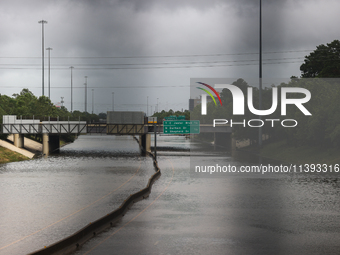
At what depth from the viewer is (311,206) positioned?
33.2m

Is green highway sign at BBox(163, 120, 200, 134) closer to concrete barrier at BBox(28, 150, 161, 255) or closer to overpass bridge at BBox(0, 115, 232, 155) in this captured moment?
overpass bridge at BBox(0, 115, 232, 155)

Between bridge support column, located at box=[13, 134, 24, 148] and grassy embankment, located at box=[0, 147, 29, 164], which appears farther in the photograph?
bridge support column, located at box=[13, 134, 24, 148]

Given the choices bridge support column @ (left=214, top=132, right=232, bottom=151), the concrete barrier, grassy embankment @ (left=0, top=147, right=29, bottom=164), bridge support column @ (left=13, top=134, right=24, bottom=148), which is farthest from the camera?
bridge support column @ (left=214, top=132, right=232, bottom=151)

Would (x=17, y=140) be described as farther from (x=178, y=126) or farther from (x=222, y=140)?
(x=222, y=140)

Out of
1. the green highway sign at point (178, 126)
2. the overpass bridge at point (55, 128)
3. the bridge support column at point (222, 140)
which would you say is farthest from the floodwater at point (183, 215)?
the bridge support column at point (222, 140)

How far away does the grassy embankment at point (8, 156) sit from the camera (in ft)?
266

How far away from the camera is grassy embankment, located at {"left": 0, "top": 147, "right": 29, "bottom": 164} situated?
3189 inches

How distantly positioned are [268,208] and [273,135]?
72761mm

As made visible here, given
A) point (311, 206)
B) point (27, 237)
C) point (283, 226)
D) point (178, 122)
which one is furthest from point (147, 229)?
point (178, 122)

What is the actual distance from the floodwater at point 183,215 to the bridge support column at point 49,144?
166 feet

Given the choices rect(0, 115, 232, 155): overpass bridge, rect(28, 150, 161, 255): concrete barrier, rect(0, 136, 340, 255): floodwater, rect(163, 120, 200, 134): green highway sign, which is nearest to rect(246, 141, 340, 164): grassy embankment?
rect(163, 120, 200, 134): green highway sign

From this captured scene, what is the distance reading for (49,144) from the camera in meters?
107

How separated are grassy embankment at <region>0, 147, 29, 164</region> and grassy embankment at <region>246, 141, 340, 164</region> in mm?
52077

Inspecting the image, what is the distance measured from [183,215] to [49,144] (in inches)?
3325
